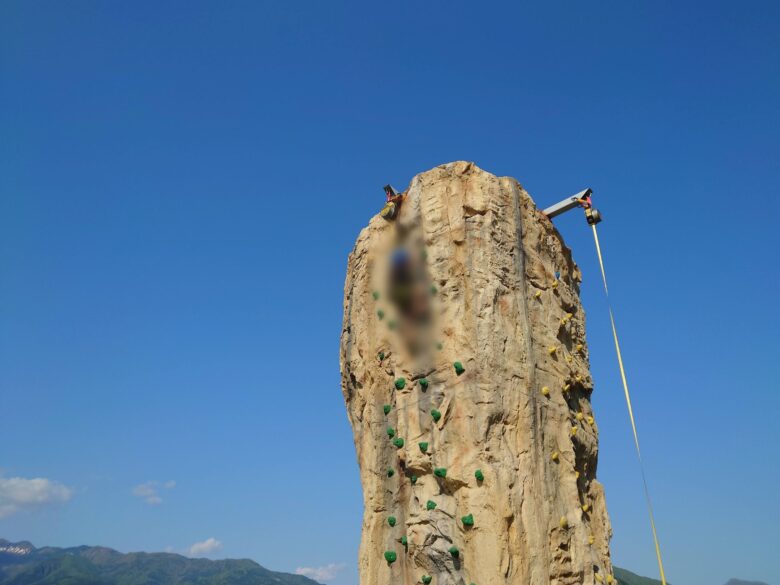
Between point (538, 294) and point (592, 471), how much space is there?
18.7 feet

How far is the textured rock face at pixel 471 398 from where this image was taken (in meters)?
14.8

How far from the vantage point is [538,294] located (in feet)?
60.1

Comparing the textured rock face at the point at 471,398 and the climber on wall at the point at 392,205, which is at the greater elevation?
the climber on wall at the point at 392,205

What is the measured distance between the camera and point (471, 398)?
15648 millimetres

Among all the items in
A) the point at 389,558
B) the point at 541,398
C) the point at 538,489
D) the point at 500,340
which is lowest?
the point at 389,558

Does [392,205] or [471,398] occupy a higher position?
[392,205]

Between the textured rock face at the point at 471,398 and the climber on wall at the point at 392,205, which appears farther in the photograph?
the climber on wall at the point at 392,205

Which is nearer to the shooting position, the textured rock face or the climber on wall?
the textured rock face

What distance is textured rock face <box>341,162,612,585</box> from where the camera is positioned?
1482 centimetres

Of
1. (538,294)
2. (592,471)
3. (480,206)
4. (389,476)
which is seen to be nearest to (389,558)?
(389,476)

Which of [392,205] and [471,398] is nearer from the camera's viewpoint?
[471,398]

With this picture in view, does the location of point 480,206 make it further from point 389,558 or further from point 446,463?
point 389,558

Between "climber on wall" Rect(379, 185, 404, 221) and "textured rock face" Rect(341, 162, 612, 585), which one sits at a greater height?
"climber on wall" Rect(379, 185, 404, 221)

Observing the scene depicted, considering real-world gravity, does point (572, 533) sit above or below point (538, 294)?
below
